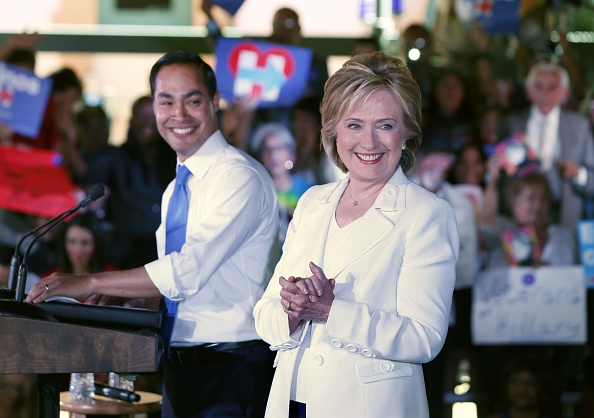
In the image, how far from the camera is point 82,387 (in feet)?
12.0

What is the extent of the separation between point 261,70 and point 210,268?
346cm

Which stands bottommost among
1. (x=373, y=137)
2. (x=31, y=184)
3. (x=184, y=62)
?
(x=31, y=184)

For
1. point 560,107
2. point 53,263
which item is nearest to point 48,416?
point 53,263

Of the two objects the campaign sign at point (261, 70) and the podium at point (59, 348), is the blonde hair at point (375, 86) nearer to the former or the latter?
the podium at point (59, 348)

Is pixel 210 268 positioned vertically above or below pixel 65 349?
above

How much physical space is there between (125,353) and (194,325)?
27.8 inches

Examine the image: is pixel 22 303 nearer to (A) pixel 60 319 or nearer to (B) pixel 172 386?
(A) pixel 60 319

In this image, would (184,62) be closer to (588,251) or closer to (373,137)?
(373,137)

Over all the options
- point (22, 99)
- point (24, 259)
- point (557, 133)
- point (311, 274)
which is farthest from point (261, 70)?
point (311, 274)

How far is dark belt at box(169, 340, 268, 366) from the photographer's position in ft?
10.7

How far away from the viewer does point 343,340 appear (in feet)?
8.12

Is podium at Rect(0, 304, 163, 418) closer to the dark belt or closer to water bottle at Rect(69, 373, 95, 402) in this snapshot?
the dark belt

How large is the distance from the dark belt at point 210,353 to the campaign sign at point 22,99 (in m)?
3.49

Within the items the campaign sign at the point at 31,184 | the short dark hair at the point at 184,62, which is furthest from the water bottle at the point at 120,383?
the campaign sign at the point at 31,184
